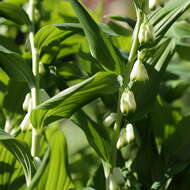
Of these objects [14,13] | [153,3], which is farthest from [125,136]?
[14,13]

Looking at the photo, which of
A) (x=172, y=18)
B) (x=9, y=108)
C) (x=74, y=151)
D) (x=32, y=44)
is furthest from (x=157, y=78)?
(x=74, y=151)

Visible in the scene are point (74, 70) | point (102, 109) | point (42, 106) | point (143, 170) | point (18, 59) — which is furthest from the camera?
point (102, 109)

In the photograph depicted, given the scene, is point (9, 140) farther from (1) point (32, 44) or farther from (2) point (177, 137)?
(2) point (177, 137)

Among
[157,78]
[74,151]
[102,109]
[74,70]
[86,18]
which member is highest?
[86,18]

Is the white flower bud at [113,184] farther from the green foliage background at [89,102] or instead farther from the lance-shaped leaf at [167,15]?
the lance-shaped leaf at [167,15]

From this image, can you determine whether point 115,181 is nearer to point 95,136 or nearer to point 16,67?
point 95,136

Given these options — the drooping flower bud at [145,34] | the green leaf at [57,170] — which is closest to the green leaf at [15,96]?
the green leaf at [57,170]
